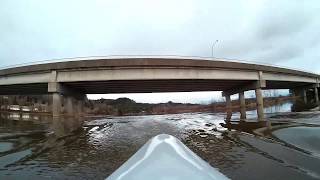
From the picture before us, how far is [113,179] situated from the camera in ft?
10.8

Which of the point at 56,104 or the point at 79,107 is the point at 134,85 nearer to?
the point at 56,104

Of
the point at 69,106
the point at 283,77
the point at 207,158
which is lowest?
the point at 207,158

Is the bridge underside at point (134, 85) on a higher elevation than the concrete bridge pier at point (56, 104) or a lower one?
higher

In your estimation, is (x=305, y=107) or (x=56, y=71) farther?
(x=305, y=107)

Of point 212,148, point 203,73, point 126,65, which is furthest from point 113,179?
point 203,73

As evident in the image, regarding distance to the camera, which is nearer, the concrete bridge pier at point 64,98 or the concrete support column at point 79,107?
the concrete bridge pier at point 64,98

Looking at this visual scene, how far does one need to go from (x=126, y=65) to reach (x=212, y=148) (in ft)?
68.0

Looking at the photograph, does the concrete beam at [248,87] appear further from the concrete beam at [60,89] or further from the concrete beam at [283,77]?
the concrete beam at [60,89]

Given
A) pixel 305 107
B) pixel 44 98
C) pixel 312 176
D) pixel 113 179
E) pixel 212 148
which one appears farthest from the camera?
pixel 44 98

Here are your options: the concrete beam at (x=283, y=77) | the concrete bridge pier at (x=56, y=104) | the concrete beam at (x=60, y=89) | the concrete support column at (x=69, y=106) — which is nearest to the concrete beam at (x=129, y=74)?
the concrete beam at (x=60, y=89)

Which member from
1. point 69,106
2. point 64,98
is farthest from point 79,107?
point 69,106

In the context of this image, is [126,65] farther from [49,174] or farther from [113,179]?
[113,179]

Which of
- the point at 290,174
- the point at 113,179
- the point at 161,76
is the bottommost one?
the point at 290,174

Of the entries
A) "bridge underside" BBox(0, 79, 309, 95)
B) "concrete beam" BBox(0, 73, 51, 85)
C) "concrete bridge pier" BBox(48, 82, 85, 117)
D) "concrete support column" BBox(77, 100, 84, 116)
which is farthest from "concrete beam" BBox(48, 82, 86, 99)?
"concrete support column" BBox(77, 100, 84, 116)
